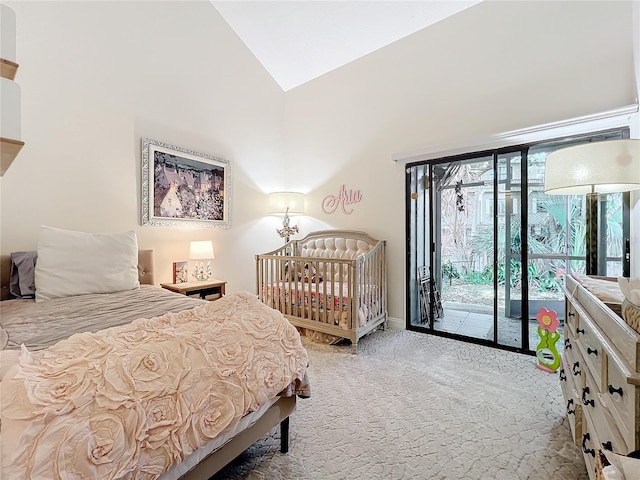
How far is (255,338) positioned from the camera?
4.10 ft

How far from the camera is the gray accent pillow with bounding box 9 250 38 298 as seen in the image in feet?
6.26

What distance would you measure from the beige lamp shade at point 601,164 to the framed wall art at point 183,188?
328 centimetres

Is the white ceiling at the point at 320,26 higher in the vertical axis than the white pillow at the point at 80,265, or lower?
higher

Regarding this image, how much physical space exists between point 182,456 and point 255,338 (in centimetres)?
46

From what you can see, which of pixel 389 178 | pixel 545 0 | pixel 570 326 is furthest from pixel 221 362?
pixel 545 0

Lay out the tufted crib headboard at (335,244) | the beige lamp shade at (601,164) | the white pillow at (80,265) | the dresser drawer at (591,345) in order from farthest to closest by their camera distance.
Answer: the tufted crib headboard at (335,244) < the white pillow at (80,265) < the beige lamp shade at (601,164) < the dresser drawer at (591,345)

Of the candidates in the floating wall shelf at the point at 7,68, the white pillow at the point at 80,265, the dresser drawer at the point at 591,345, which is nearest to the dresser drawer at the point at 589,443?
the dresser drawer at the point at 591,345

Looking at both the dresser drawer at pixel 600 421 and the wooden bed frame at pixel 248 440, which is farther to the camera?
the wooden bed frame at pixel 248 440

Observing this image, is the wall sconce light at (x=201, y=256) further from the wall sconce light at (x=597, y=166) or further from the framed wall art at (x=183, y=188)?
the wall sconce light at (x=597, y=166)

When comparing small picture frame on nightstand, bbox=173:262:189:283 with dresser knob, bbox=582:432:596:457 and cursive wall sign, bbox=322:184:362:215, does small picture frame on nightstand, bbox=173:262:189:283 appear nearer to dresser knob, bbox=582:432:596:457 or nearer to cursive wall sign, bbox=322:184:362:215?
cursive wall sign, bbox=322:184:362:215

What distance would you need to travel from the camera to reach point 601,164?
5.29ft

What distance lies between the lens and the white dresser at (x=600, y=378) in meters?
0.72

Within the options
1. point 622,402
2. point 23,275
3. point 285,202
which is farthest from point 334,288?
point 23,275

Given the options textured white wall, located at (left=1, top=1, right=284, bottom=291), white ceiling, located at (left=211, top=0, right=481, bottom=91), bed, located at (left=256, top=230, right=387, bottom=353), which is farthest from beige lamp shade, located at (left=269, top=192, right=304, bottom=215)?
white ceiling, located at (left=211, top=0, right=481, bottom=91)
